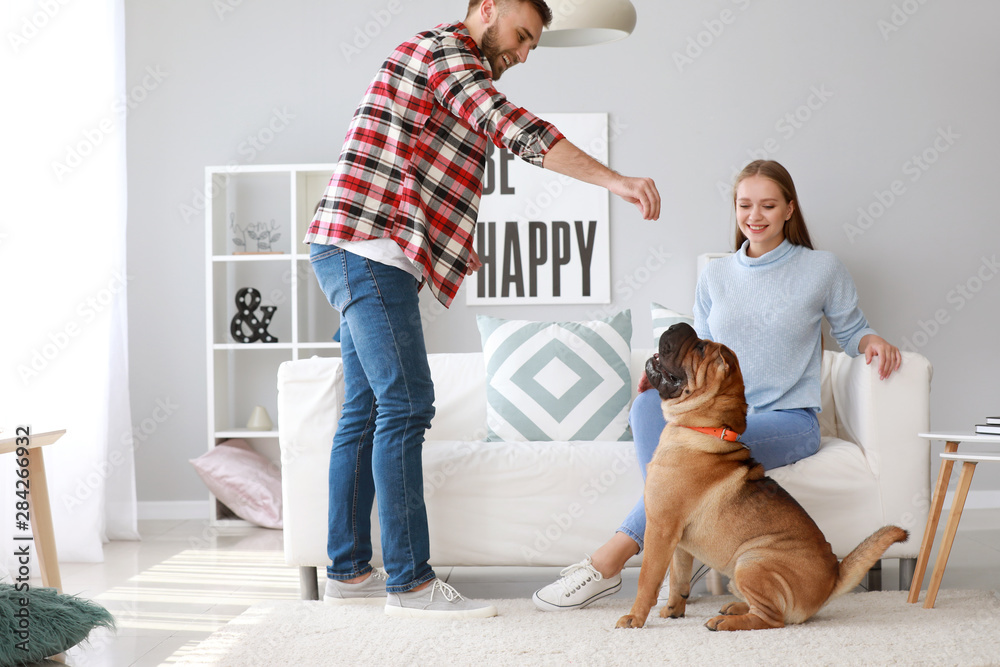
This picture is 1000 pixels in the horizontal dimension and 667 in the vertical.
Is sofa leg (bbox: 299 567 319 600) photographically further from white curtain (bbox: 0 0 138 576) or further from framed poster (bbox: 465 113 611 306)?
framed poster (bbox: 465 113 611 306)

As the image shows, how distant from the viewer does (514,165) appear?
359cm

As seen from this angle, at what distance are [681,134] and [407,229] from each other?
2.17 meters

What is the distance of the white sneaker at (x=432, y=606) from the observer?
70.2 inches

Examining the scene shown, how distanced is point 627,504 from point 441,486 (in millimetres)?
445

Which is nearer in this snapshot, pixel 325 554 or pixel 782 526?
pixel 782 526

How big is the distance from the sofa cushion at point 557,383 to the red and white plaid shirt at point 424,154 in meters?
0.66

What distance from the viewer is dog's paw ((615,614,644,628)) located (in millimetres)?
1643

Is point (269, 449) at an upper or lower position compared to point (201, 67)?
lower

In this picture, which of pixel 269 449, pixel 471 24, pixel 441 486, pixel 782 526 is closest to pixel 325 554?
pixel 441 486

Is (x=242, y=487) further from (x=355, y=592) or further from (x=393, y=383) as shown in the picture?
(x=393, y=383)

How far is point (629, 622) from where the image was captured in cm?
165

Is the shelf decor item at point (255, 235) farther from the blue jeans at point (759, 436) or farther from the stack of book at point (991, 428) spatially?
the stack of book at point (991, 428)

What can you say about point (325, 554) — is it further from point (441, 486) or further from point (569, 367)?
point (569, 367)

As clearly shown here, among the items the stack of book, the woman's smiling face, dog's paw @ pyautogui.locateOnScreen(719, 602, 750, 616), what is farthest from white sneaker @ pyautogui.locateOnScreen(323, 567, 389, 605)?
the stack of book
